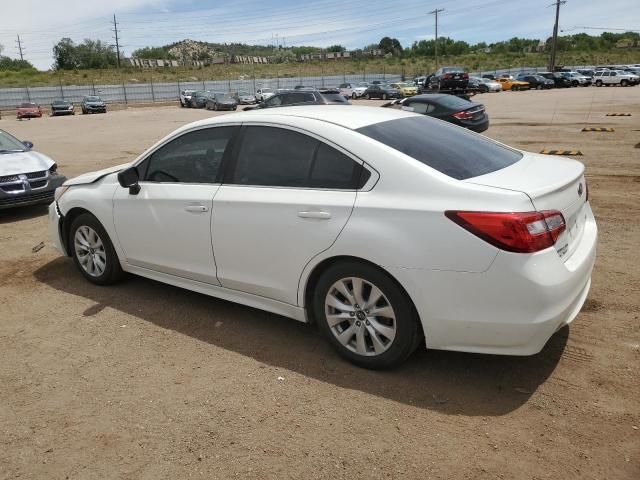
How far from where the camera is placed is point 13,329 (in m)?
4.45

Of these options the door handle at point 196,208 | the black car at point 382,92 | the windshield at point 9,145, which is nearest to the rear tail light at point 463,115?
the windshield at point 9,145

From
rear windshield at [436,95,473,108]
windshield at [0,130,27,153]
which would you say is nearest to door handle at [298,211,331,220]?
windshield at [0,130,27,153]

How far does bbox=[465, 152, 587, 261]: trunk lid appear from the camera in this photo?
10.2 ft

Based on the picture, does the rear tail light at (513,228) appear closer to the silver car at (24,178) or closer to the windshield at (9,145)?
the silver car at (24,178)

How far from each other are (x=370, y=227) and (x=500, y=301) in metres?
0.83

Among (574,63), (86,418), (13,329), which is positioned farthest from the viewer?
(574,63)

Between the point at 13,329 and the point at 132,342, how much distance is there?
1132 mm

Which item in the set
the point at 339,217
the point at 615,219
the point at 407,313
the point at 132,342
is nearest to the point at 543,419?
the point at 407,313

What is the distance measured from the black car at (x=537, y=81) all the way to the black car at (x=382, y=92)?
48.9ft

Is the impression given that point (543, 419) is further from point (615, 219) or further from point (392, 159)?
point (615, 219)

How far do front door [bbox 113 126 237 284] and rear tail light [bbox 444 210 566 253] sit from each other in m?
1.92

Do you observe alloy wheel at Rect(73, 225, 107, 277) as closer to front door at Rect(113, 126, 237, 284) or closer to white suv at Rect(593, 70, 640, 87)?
front door at Rect(113, 126, 237, 284)

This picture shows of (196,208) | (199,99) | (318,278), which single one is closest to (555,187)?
(318,278)

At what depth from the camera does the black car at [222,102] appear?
40.9 meters
